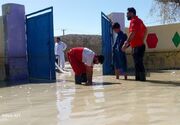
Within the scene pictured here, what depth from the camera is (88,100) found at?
7633mm

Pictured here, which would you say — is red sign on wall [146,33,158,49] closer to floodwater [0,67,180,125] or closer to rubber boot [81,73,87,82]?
rubber boot [81,73,87,82]

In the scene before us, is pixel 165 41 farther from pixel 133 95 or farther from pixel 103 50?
pixel 133 95

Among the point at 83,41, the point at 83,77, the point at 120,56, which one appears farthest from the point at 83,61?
the point at 83,41

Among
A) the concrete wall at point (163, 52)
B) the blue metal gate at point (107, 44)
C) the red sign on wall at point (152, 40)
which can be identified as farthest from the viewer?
the red sign on wall at point (152, 40)

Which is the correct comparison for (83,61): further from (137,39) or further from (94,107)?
(94,107)

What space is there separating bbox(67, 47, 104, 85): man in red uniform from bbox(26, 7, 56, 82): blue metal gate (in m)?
1.89

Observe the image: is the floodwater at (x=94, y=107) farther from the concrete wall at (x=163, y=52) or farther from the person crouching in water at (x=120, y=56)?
the concrete wall at (x=163, y=52)

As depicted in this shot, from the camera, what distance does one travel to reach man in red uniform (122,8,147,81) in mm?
11339

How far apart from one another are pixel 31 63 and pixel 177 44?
600 centimetres

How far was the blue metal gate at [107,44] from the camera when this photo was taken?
1466 centimetres

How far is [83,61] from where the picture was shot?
1098 centimetres

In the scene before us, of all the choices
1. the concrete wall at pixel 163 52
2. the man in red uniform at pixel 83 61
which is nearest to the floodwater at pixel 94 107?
the man in red uniform at pixel 83 61

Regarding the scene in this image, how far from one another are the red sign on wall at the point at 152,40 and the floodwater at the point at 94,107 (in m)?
7.86

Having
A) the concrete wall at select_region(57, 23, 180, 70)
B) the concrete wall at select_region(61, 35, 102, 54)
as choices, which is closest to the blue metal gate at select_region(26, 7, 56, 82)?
the concrete wall at select_region(57, 23, 180, 70)
